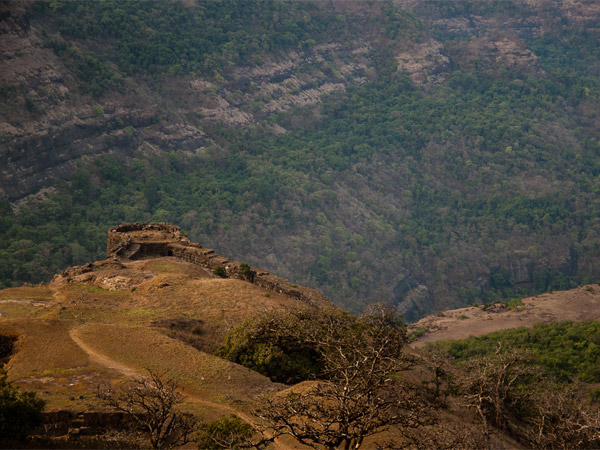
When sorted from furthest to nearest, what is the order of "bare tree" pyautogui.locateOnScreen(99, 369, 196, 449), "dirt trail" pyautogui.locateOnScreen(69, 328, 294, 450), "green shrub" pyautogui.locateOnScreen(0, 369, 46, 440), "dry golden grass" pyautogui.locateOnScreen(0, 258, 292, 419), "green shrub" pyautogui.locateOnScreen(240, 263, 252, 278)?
"green shrub" pyautogui.locateOnScreen(240, 263, 252, 278), "dry golden grass" pyautogui.locateOnScreen(0, 258, 292, 419), "dirt trail" pyautogui.locateOnScreen(69, 328, 294, 450), "bare tree" pyautogui.locateOnScreen(99, 369, 196, 449), "green shrub" pyautogui.locateOnScreen(0, 369, 46, 440)

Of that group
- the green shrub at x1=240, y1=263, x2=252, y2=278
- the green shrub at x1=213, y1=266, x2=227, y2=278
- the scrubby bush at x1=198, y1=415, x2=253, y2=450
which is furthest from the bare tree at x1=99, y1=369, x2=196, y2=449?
the green shrub at x1=240, y1=263, x2=252, y2=278

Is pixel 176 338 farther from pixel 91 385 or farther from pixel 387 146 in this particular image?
pixel 387 146

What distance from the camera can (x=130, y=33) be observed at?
112 m

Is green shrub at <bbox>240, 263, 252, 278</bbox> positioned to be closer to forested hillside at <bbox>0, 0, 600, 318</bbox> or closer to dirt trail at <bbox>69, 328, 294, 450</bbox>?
dirt trail at <bbox>69, 328, 294, 450</bbox>

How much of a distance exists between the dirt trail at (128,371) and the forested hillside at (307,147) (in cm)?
4929

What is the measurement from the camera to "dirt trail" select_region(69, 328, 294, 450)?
Result: 18331 millimetres

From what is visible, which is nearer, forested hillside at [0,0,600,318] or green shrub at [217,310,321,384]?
green shrub at [217,310,321,384]

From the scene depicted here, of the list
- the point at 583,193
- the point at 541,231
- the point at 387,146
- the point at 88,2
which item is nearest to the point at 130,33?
the point at 88,2

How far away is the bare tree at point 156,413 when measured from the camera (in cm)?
1531

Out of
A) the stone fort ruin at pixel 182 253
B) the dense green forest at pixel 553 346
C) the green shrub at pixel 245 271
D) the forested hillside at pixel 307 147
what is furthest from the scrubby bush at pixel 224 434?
the forested hillside at pixel 307 147

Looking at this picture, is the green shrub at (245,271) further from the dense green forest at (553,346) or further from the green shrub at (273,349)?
the dense green forest at (553,346)

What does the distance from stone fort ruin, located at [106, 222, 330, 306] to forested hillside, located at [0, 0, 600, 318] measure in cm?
3144

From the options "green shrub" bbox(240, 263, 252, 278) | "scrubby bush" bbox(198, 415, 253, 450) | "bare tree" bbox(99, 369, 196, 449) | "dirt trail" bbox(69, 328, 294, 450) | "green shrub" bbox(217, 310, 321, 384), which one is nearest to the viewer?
"bare tree" bbox(99, 369, 196, 449)

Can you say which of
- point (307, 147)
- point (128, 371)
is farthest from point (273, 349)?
point (307, 147)
